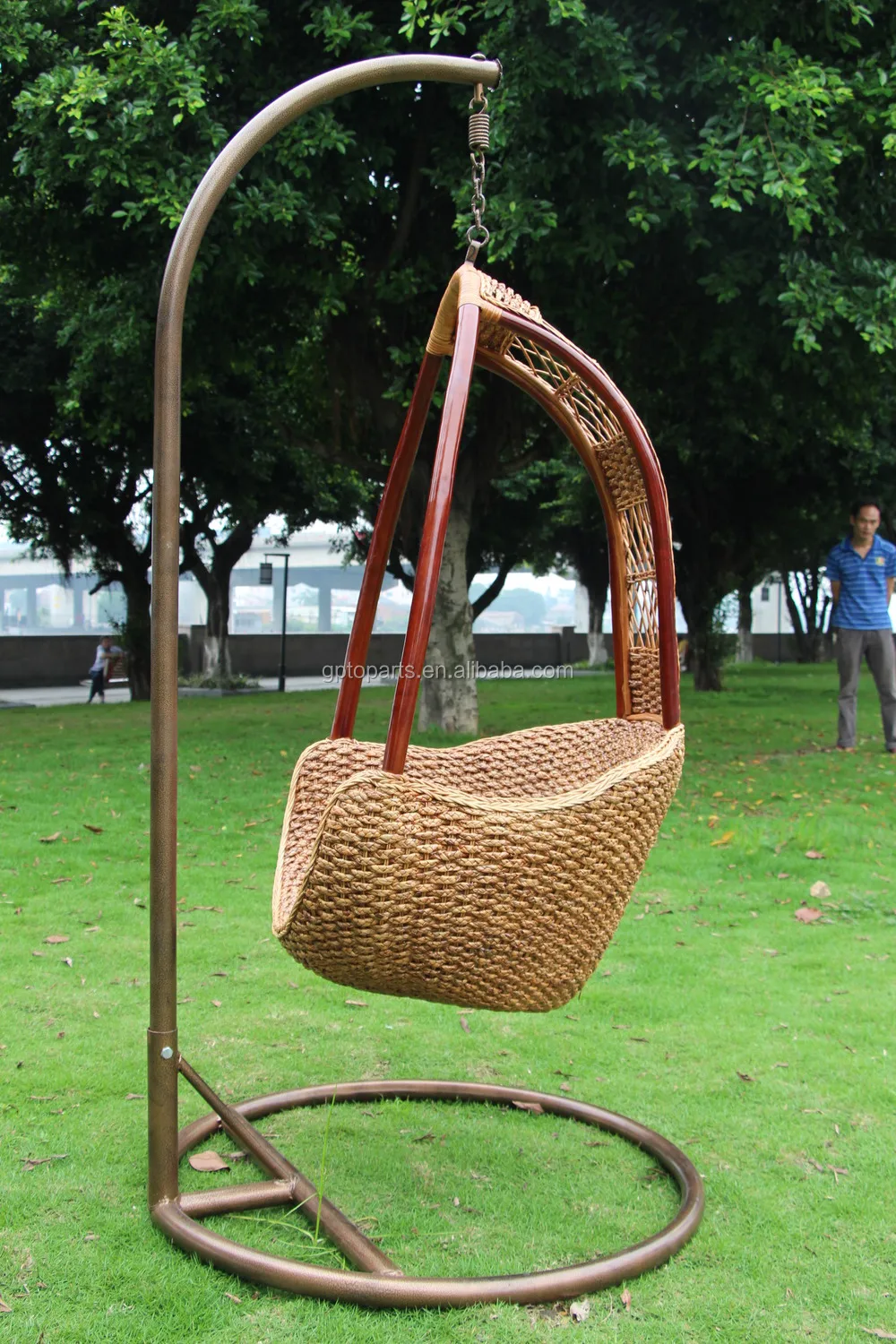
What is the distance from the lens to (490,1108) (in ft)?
10.9

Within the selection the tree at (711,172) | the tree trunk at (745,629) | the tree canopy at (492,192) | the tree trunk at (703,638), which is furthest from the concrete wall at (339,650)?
the tree at (711,172)

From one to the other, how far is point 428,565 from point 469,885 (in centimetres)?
65

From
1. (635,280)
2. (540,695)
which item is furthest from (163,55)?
(540,695)

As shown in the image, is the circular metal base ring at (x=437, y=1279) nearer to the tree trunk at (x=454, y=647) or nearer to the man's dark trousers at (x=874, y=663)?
the man's dark trousers at (x=874, y=663)

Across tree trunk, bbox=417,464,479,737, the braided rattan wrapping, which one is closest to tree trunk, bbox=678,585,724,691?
tree trunk, bbox=417,464,479,737

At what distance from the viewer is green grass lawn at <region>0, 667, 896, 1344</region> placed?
2.31 m

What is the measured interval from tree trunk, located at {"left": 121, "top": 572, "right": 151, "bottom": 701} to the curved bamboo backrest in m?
15.1

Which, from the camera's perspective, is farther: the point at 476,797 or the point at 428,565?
the point at 476,797

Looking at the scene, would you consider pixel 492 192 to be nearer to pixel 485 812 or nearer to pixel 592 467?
pixel 592 467

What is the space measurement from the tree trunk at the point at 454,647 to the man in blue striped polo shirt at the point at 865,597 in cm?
306

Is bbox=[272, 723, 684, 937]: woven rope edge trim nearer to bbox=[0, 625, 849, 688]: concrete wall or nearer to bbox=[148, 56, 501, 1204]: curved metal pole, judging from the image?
bbox=[148, 56, 501, 1204]: curved metal pole

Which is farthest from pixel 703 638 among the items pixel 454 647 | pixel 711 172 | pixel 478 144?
pixel 478 144

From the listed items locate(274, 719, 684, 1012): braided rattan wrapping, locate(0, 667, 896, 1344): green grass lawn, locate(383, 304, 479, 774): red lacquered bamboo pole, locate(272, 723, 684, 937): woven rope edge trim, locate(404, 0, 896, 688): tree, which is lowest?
locate(0, 667, 896, 1344): green grass lawn

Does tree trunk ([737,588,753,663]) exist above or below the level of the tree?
below
